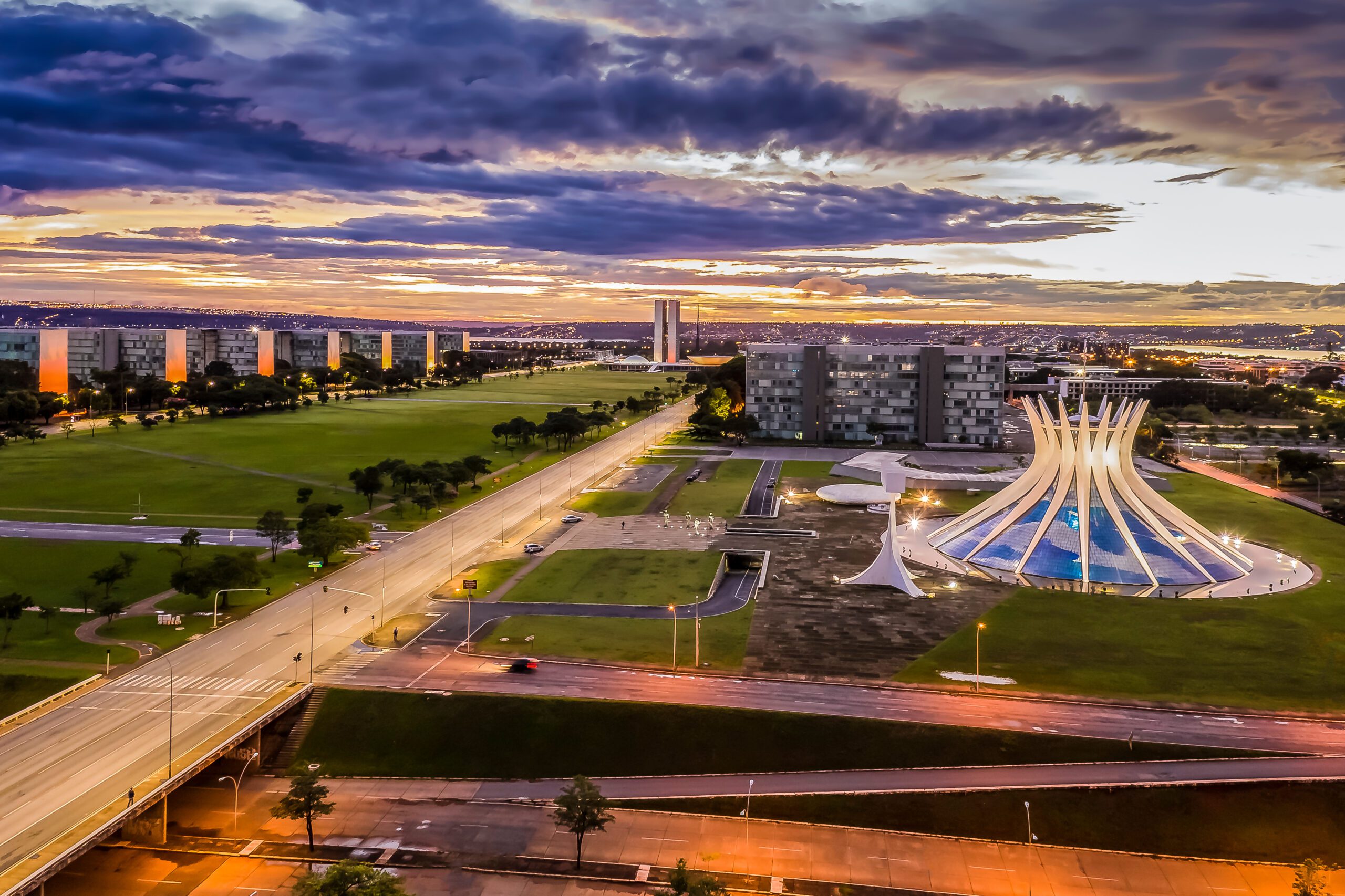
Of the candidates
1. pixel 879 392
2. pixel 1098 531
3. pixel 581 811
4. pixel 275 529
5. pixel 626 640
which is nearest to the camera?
pixel 581 811

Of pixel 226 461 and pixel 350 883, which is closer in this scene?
pixel 350 883

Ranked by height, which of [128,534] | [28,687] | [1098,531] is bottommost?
[28,687]

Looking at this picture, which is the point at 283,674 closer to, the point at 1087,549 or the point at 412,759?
the point at 412,759

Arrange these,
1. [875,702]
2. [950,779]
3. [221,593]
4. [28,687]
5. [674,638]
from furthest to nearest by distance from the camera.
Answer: [221,593] → [674,638] → [28,687] → [875,702] → [950,779]

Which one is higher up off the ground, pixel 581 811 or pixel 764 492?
pixel 764 492

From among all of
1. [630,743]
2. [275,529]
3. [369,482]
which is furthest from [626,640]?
[369,482]

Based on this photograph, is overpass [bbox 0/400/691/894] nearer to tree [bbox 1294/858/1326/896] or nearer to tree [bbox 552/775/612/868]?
tree [bbox 552/775/612/868]

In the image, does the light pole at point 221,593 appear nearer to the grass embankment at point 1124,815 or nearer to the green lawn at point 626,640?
the green lawn at point 626,640

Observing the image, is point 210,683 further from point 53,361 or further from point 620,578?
point 53,361
